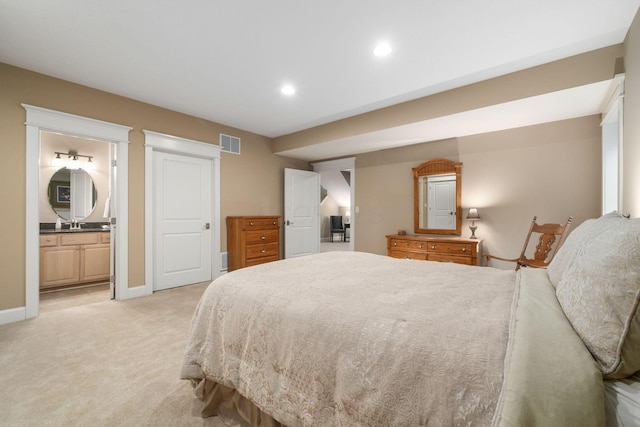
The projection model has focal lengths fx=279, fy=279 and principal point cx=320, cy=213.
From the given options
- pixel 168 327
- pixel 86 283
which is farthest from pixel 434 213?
pixel 86 283

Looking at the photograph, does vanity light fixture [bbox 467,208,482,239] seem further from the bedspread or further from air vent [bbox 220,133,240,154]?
air vent [bbox 220,133,240,154]

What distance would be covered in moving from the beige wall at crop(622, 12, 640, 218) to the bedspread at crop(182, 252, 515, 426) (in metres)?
1.32

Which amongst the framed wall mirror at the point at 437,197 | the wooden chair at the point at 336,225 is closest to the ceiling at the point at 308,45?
the framed wall mirror at the point at 437,197

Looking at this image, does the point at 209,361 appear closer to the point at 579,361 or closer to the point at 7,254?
the point at 579,361

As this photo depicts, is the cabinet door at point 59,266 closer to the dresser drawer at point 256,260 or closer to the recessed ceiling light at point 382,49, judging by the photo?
the dresser drawer at point 256,260

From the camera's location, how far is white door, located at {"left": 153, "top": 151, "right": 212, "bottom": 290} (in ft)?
13.1

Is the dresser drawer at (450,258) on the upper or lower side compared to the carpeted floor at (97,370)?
upper

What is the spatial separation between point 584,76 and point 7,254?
5778 millimetres

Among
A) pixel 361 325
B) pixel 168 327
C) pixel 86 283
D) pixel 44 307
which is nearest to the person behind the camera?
pixel 361 325

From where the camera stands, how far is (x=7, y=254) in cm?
281

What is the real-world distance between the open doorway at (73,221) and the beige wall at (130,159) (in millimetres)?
469

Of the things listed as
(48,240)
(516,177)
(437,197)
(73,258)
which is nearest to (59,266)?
(73,258)

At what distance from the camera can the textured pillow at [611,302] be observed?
71 centimetres

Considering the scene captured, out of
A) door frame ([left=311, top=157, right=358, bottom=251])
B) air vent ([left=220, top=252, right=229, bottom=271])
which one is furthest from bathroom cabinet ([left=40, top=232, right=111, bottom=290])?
door frame ([left=311, top=157, right=358, bottom=251])
